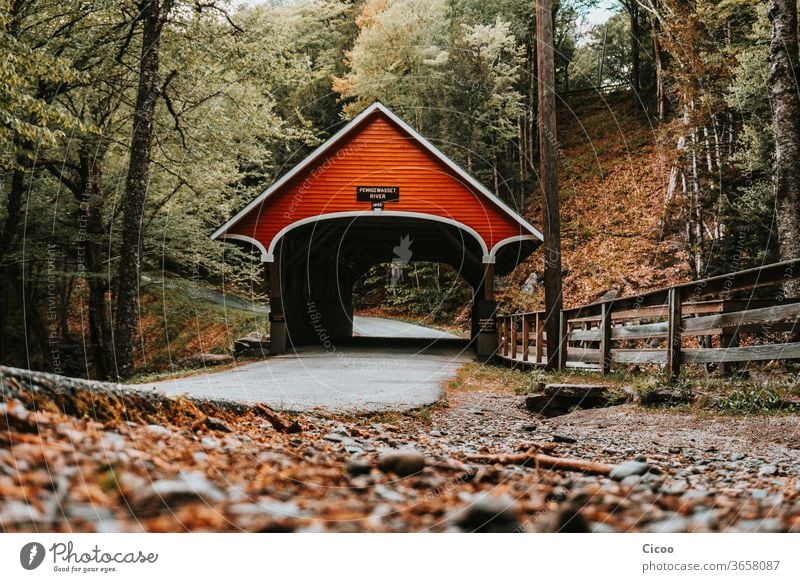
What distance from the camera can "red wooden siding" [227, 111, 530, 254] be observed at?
11.2 m

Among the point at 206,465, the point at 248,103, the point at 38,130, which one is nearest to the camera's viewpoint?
the point at 206,465

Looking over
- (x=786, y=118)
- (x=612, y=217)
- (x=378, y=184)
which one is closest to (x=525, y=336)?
(x=378, y=184)

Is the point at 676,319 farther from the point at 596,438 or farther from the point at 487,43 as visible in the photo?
the point at 487,43

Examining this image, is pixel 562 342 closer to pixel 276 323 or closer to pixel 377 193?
pixel 276 323

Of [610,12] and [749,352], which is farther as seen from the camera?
[749,352]

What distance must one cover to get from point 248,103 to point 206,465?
9092 millimetres

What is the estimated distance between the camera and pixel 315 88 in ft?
22.6

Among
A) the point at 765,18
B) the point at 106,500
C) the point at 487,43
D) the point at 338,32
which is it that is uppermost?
the point at 487,43

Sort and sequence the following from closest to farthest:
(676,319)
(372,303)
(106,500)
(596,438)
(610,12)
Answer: (106,500)
(596,438)
(610,12)
(676,319)
(372,303)

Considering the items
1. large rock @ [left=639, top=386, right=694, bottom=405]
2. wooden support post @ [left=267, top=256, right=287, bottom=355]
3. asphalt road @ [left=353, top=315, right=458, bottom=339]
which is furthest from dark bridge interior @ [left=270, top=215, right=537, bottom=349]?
large rock @ [left=639, top=386, right=694, bottom=405]

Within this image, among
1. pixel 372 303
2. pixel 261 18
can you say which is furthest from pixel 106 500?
pixel 372 303

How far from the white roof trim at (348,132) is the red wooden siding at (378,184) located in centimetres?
11

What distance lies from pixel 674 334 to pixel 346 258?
13.5 meters

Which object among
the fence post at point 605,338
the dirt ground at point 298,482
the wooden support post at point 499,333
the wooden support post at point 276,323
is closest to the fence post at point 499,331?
the wooden support post at point 499,333
